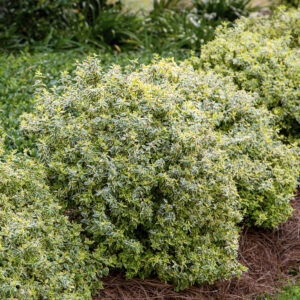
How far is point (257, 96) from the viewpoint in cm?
495

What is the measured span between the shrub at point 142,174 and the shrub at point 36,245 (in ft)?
0.49

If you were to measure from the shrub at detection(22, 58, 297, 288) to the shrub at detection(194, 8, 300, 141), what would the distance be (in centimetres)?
149

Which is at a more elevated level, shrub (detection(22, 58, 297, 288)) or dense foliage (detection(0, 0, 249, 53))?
shrub (detection(22, 58, 297, 288))

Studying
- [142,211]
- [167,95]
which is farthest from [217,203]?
[167,95]

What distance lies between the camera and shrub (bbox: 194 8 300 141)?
17.1 ft

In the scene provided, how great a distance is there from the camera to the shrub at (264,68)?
521 cm

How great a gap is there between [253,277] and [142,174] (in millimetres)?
1467

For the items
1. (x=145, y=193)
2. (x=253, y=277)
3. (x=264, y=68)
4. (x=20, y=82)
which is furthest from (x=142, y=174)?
(x=20, y=82)

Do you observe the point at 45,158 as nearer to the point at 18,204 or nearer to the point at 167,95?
the point at 18,204

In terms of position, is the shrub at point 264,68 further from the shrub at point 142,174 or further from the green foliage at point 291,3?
the green foliage at point 291,3

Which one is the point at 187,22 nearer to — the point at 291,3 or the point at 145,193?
the point at 291,3

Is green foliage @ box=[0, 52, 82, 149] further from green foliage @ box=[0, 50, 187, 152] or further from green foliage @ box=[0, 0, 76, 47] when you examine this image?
green foliage @ box=[0, 0, 76, 47]

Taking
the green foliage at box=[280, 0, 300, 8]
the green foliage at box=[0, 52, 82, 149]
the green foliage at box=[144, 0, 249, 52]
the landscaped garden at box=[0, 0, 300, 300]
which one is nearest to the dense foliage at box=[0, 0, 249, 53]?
the green foliage at box=[144, 0, 249, 52]

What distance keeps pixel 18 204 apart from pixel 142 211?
84 centimetres
